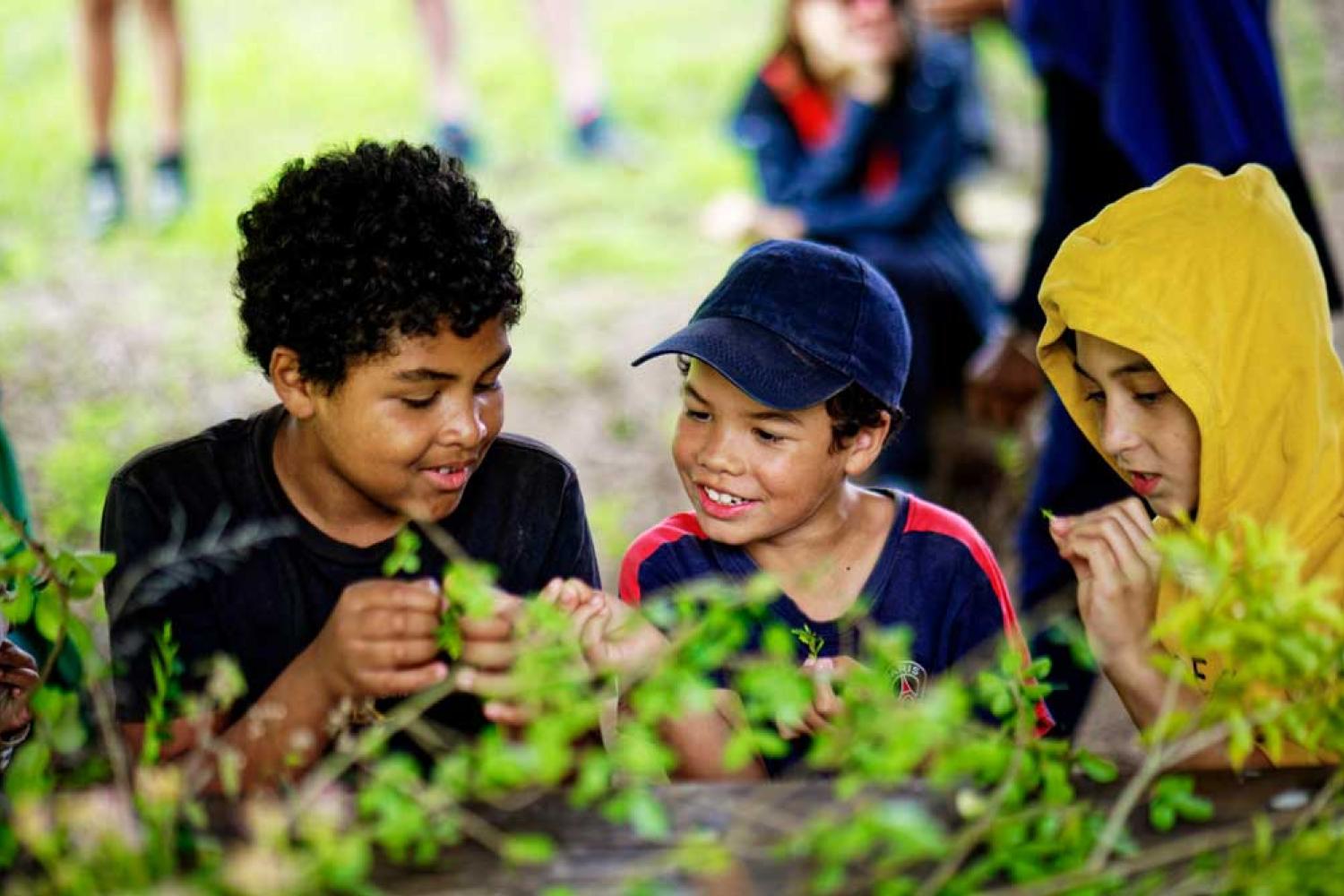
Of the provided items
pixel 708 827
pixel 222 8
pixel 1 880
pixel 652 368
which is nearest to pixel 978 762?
pixel 708 827

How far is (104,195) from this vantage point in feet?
25.7

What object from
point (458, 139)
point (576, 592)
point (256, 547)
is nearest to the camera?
point (576, 592)

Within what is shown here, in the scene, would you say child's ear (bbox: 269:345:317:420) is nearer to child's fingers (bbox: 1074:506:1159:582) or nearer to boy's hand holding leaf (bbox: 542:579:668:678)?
boy's hand holding leaf (bbox: 542:579:668:678)

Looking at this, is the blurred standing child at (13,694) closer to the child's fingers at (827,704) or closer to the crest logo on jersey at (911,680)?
the child's fingers at (827,704)

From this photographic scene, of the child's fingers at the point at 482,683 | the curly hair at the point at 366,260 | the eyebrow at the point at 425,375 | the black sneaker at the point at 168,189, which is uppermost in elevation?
the black sneaker at the point at 168,189

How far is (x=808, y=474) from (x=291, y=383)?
2.75 ft

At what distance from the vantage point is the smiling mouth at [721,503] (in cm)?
268

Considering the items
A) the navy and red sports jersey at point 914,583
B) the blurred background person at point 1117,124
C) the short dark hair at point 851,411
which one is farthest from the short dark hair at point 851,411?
the blurred background person at point 1117,124

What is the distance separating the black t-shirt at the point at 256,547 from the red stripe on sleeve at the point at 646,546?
64mm

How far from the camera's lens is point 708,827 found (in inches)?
67.2

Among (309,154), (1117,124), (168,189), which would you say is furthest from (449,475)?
(309,154)

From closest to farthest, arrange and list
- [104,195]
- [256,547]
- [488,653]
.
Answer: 1. [488,653]
2. [256,547]
3. [104,195]

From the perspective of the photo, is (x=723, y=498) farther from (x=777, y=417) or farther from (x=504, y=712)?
(x=504, y=712)

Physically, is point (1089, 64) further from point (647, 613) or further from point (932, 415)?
point (647, 613)
